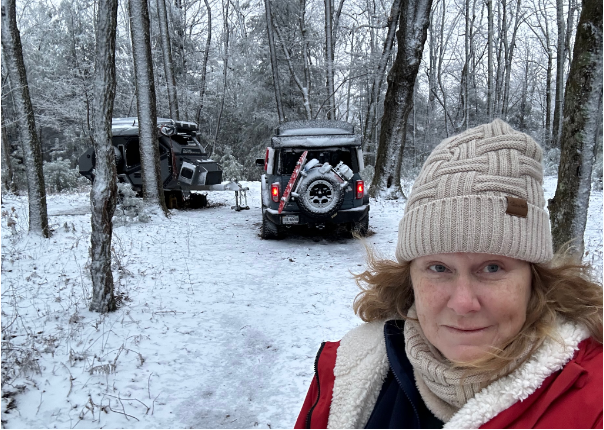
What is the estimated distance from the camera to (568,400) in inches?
41.9

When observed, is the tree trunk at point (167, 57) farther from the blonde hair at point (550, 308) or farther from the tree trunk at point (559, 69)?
the blonde hair at point (550, 308)

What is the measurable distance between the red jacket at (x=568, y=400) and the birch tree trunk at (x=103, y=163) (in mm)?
4828

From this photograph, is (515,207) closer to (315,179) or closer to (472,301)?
(472,301)

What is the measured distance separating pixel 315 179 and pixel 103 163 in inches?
164

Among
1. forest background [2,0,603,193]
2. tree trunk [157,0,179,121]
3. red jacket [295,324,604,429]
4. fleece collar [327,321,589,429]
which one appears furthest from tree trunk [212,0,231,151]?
red jacket [295,324,604,429]

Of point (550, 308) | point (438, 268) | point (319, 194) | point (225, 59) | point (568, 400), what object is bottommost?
point (319, 194)

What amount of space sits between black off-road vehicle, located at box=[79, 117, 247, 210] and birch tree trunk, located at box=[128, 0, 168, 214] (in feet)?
4.74

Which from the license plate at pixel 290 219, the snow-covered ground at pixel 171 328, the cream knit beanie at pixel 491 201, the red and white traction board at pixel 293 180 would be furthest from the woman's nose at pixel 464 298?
the license plate at pixel 290 219

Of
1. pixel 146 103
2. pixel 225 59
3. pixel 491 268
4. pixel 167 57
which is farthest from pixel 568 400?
pixel 225 59

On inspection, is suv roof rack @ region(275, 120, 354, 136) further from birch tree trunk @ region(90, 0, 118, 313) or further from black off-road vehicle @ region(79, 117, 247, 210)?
black off-road vehicle @ region(79, 117, 247, 210)

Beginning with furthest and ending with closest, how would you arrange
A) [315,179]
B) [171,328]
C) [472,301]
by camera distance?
[315,179] < [171,328] < [472,301]

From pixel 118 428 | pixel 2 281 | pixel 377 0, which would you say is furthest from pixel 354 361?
pixel 377 0

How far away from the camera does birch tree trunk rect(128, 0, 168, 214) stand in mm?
10319

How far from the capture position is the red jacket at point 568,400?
101 centimetres
